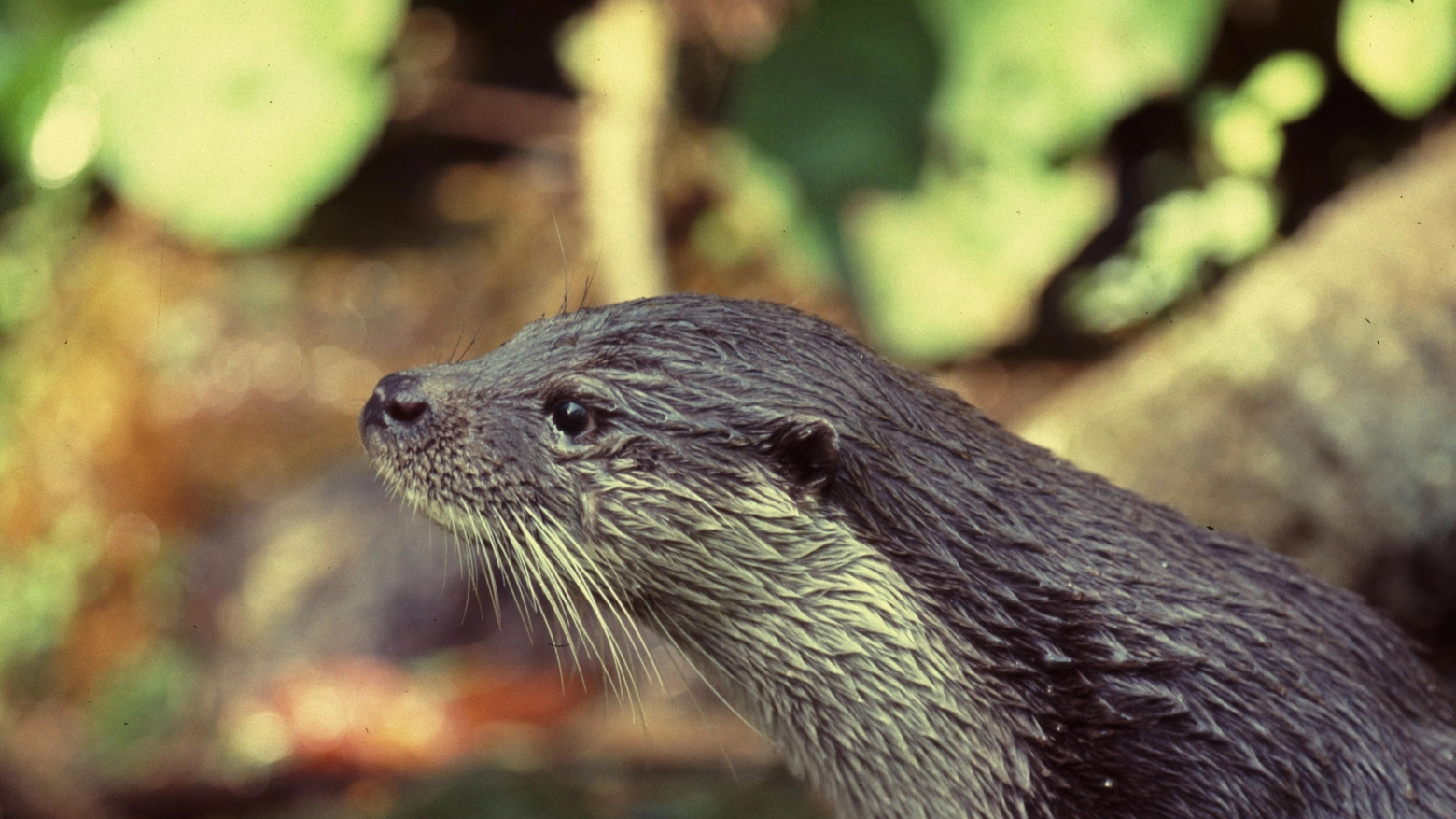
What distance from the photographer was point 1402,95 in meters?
3.45

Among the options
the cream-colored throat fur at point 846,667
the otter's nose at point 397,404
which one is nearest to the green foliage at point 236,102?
the otter's nose at point 397,404

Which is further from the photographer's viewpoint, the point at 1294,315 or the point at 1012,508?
the point at 1294,315

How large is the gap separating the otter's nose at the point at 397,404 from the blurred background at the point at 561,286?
427mm

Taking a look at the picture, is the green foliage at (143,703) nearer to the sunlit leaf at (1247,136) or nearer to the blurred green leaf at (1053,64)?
the blurred green leaf at (1053,64)

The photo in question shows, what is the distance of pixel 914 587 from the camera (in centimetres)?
166

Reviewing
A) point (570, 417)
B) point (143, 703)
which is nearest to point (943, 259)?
point (570, 417)

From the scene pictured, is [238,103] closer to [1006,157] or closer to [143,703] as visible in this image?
[143,703]

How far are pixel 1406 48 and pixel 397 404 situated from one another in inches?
107

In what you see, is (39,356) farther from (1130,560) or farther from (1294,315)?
(1130,560)

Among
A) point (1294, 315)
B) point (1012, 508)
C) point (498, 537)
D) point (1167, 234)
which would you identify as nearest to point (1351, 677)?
point (1012, 508)

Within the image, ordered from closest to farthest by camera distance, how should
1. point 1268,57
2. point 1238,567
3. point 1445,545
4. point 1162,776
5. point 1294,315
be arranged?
point 1162,776 < point 1238,567 < point 1445,545 < point 1294,315 < point 1268,57

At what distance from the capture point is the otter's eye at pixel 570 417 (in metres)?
1.78

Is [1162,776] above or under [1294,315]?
under

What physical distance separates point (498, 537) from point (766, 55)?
2640 millimetres
